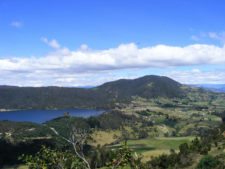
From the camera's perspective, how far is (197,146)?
12050 cm

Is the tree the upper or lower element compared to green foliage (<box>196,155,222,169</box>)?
upper

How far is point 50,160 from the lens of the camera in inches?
787

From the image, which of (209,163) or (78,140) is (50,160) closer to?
(78,140)

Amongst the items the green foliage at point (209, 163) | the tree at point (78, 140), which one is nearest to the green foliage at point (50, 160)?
the tree at point (78, 140)

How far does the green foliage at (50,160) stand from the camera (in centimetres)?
1950

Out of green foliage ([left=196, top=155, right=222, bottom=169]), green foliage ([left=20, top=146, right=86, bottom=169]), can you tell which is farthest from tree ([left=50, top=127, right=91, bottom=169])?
green foliage ([left=196, top=155, right=222, bottom=169])

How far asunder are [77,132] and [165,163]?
103 meters

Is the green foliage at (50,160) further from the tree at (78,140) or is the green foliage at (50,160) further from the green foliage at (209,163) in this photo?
the green foliage at (209,163)

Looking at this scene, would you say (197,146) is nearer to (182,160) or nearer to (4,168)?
(182,160)

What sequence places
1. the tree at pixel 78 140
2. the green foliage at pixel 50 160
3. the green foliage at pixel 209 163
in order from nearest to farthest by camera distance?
the tree at pixel 78 140, the green foliage at pixel 50 160, the green foliage at pixel 209 163

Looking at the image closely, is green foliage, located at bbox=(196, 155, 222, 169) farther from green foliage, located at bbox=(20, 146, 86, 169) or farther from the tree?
the tree

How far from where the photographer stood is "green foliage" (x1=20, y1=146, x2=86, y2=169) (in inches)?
768

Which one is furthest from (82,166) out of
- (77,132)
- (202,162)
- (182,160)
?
(182,160)

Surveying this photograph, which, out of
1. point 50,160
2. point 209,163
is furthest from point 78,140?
point 209,163
